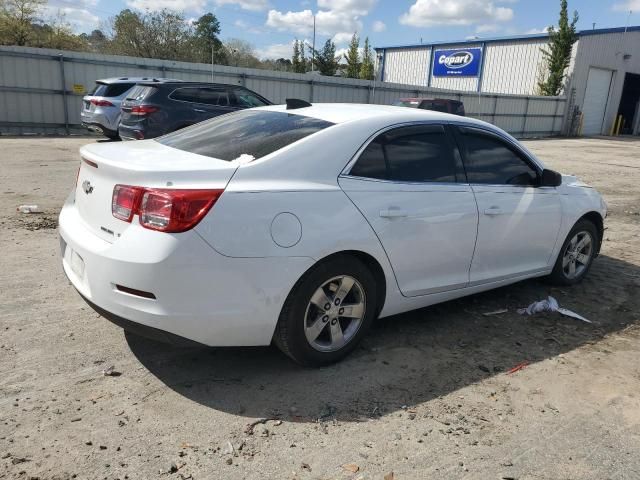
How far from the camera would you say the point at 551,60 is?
32.1 m

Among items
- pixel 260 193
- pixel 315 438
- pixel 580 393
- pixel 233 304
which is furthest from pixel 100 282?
pixel 580 393

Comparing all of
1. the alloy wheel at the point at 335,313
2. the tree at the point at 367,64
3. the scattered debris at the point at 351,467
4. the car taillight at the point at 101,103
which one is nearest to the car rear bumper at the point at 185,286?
the alloy wheel at the point at 335,313

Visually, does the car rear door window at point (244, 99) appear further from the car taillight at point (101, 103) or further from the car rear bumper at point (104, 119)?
the car taillight at point (101, 103)

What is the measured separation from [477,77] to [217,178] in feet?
120

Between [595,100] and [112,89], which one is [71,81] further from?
[595,100]

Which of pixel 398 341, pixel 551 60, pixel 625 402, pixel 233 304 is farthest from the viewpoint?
pixel 551 60

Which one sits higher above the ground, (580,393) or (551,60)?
(551,60)

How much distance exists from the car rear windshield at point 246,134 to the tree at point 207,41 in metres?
29.1

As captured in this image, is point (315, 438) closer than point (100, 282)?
Yes

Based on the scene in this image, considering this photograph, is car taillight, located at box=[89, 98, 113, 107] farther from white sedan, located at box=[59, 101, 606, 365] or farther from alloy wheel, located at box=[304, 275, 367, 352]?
alloy wheel, located at box=[304, 275, 367, 352]

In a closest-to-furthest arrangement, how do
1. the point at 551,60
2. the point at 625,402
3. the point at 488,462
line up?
the point at 488,462, the point at 625,402, the point at 551,60

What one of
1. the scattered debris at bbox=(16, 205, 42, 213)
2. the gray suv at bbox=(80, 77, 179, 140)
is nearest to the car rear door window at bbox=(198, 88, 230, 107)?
the gray suv at bbox=(80, 77, 179, 140)

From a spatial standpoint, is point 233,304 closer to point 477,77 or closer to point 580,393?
point 580,393

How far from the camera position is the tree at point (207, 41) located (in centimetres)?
4056
